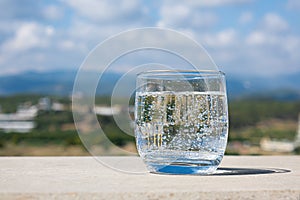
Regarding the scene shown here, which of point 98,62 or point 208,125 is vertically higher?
point 98,62

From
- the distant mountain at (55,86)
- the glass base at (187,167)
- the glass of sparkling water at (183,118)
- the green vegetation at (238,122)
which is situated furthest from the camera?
the distant mountain at (55,86)

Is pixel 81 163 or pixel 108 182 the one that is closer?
pixel 108 182

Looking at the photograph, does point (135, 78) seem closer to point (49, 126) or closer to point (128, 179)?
point (128, 179)

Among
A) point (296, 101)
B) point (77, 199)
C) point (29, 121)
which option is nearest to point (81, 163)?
point (77, 199)

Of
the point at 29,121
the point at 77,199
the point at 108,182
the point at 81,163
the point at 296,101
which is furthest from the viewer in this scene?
the point at 296,101

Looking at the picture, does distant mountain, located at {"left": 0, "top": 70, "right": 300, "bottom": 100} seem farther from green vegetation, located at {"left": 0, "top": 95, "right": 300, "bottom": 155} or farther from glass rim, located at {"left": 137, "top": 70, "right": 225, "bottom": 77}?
glass rim, located at {"left": 137, "top": 70, "right": 225, "bottom": 77}

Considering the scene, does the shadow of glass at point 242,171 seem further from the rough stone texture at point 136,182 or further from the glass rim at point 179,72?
the glass rim at point 179,72

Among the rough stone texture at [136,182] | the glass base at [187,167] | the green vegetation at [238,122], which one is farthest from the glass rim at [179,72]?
the green vegetation at [238,122]

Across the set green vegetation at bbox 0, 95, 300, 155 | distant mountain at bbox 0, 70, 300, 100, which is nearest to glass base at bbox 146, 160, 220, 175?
green vegetation at bbox 0, 95, 300, 155
